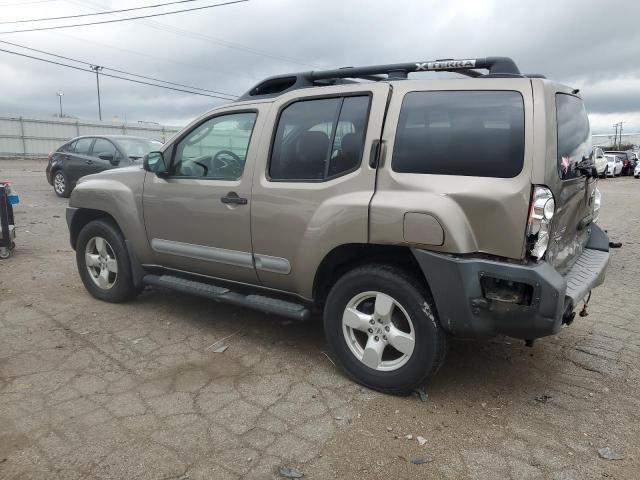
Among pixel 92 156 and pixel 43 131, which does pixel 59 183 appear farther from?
pixel 43 131

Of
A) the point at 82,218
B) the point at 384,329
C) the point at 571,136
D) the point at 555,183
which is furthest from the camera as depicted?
the point at 82,218

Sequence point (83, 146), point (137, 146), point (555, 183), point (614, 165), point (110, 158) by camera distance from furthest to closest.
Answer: point (614, 165) < point (83, 146) < point (137, 146) < point (110, 158) < point (555, 183)

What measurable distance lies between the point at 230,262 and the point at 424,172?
1.69 m

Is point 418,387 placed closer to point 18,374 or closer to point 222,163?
point 222,163

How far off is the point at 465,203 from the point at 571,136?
0.91 meters

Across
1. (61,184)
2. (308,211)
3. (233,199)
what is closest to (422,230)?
(308,211)

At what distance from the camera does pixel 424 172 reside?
9.68 ft

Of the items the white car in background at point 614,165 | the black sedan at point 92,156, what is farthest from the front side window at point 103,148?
the white car in background at point 614,165

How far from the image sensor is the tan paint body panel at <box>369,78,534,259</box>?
8.76 feet

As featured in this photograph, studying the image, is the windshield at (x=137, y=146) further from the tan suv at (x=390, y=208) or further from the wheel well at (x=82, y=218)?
the tan suv at (x=390, y=208)

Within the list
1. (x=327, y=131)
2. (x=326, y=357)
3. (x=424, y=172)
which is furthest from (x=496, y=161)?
(x=326, y=357)

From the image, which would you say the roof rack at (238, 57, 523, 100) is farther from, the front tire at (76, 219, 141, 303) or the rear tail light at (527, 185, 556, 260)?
the front tire at (76, 219, 141, 303)

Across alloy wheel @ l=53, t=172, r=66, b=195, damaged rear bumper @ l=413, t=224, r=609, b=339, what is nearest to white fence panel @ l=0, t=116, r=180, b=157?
alloy wheel @ l=53, t=172, r=66, b=195

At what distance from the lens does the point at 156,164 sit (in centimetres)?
420
